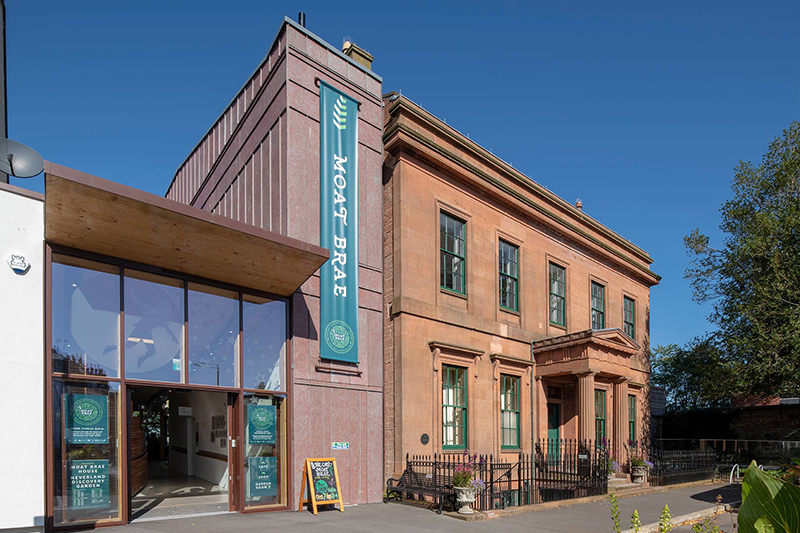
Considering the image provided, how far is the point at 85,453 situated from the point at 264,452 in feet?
12.1

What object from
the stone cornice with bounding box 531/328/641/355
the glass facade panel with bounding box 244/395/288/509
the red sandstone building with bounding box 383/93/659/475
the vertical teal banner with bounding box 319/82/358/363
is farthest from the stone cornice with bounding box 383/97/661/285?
the glass facade panel with bounding box 244/395/288/509

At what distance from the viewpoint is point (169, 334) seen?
11836 millimetres

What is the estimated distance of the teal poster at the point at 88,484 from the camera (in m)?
9.90

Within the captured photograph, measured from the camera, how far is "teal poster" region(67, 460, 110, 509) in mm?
9898

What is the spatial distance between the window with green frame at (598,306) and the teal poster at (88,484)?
1941cm

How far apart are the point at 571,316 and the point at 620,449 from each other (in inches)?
202

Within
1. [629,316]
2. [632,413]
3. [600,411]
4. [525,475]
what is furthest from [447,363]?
[629,316]

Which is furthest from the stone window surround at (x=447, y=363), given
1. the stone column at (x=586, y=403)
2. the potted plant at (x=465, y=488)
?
the stone column at (x=586, y=403)

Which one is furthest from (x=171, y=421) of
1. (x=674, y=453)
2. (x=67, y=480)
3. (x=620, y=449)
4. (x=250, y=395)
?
(x=674, y=453)

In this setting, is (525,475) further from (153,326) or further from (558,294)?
(153,326)

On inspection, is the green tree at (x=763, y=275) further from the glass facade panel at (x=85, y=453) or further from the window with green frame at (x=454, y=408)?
the glass facade panel at (x=85, y=453)

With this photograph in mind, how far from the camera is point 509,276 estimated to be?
20172mm

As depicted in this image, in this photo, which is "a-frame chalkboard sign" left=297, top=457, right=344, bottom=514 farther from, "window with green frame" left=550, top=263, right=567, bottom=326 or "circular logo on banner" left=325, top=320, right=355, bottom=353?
"window with green frame" left=550, top=263, right=567, bottom=326

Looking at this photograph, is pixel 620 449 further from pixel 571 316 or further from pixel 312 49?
pixel 312 49
